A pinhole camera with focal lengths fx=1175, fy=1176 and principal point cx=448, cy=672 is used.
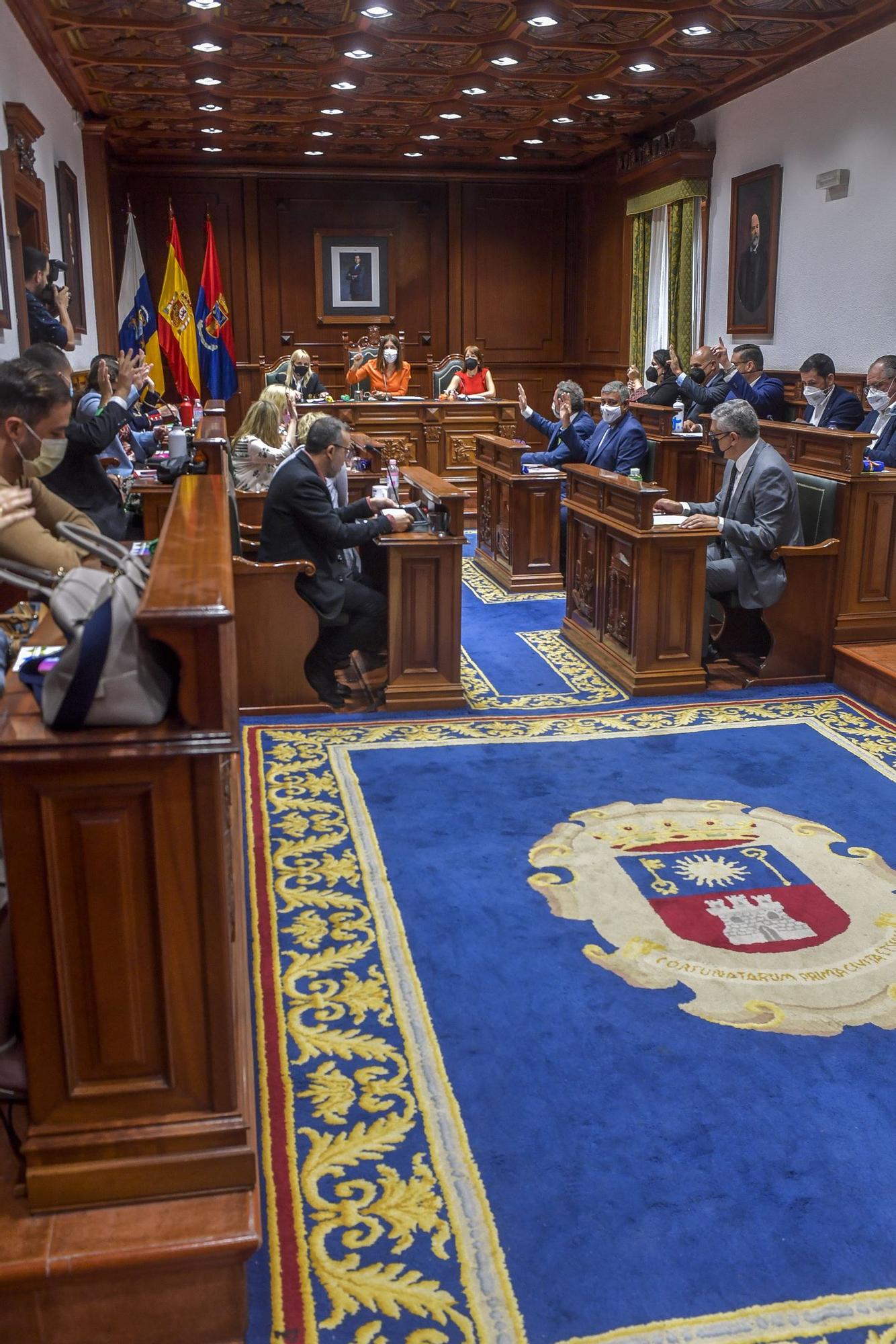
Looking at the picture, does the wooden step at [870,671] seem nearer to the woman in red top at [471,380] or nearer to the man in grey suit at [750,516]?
the man in grey suit at [750,516]

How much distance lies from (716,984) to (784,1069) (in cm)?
36

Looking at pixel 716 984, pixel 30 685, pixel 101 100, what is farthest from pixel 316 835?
pixel 101 100

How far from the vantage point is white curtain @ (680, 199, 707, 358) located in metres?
10.3

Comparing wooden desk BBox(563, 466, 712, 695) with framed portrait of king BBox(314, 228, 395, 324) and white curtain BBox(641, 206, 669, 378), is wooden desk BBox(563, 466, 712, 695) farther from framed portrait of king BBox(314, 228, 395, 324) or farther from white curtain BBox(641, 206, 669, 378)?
framed portrait of king BBox(314, 228, 395, 324)

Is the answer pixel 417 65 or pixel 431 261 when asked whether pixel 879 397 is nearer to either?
pixel 417 65

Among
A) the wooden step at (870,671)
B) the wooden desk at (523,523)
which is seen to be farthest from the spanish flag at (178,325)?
the wooden step at (870,671)

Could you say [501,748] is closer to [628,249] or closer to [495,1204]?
[495,1204]

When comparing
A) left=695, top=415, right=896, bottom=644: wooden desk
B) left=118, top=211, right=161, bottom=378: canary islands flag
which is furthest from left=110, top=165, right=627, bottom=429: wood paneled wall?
left=695, top=415, right=896, bottom=644: wooden desk

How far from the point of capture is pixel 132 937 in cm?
174

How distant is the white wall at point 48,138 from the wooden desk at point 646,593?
3.26m

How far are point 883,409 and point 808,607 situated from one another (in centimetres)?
202

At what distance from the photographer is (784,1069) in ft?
8.59

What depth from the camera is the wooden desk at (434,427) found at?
10008 millimetres

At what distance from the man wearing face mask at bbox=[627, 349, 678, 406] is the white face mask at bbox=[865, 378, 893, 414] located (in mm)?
1973
